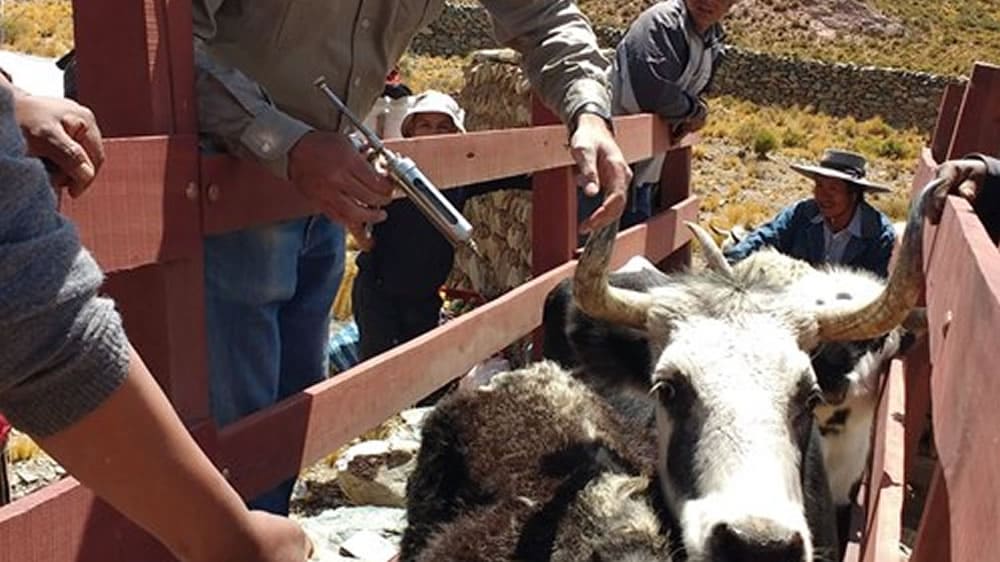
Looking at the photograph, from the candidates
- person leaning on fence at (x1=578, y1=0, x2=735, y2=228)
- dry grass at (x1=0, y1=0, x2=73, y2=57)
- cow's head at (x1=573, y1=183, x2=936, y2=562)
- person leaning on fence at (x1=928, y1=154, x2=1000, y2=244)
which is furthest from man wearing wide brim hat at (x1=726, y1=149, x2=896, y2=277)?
dry grass at (x1=0, y1=0, x2=73, y2=57)

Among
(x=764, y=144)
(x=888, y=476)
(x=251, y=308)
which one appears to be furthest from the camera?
(x=764, y=144)

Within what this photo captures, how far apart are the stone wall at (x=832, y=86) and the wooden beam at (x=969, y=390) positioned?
Answer: 39802 millimetres

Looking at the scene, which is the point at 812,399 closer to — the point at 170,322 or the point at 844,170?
the point at 170,322

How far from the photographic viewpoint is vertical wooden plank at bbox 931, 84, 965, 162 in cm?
575

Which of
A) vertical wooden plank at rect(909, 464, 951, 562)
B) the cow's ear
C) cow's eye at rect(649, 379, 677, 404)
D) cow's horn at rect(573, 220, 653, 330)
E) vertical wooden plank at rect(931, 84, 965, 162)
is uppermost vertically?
vertical wooden plank at rect(909, 464, 951, 562)

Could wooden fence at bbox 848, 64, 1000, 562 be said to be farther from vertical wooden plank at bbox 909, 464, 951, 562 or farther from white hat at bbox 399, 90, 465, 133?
white hat at bbox 399, 90, 465, 133

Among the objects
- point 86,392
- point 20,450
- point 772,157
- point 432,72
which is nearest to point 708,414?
point 86,392

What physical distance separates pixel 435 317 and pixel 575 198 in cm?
194

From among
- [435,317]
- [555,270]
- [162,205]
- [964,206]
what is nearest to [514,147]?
[555,270]

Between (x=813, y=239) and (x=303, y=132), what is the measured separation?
201 inches

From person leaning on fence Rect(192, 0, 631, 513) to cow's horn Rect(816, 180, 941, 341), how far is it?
923mm

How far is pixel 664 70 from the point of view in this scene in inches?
272

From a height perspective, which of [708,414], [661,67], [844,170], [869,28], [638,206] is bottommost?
[869,28]

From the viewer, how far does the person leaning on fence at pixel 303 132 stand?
2609 millimetres
